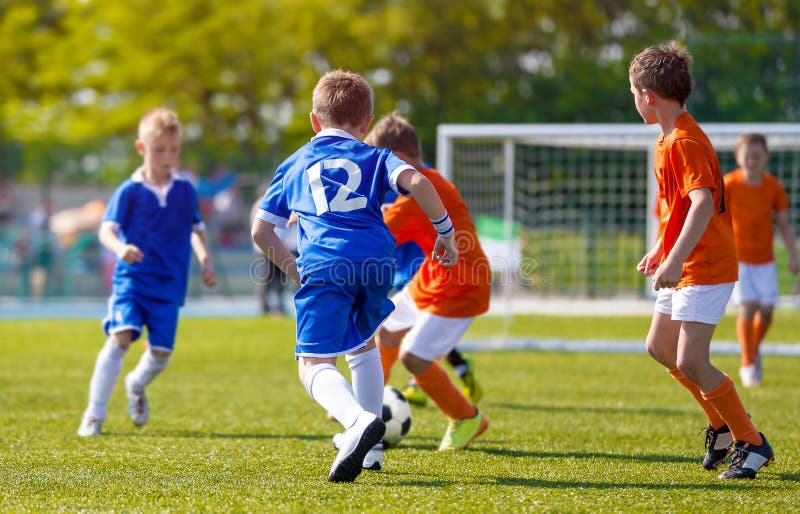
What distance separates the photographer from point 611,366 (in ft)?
→ 29.7

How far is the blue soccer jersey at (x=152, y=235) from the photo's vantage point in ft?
18.2

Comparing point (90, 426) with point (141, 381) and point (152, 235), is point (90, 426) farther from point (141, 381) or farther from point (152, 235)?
point (152, 235)

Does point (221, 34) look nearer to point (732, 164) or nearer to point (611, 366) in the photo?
point (732, 164)

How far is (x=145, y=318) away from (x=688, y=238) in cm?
311

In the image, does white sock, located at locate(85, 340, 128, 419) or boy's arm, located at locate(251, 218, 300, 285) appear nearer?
boy's arm, located at locate(251, 218, 300, 285)

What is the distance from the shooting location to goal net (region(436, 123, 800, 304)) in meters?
12.0

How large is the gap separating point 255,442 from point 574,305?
382 inches

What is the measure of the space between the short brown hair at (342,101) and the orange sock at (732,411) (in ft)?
6.06

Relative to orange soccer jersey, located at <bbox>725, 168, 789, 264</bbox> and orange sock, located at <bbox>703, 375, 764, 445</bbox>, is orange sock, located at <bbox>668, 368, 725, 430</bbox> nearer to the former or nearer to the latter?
orange sock, located at <bbox>703, 375, 764, 445</bbox>

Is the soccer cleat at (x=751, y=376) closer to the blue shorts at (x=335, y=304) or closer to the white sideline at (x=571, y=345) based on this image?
the white sideline at (x=571, y=345)

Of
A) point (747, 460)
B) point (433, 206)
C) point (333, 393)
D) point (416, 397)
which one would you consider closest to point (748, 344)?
point (416, 397)

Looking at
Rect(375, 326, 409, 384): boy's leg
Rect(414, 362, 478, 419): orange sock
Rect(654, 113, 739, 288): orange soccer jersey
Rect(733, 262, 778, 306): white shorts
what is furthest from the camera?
Rect(733, 262, 778, 306): white shorts

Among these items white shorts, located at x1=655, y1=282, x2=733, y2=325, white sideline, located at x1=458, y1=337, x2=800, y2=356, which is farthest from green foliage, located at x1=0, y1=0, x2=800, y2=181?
white shorts, located at x1=655, y1=282, x2=733, y2=325

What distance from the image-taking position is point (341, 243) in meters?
3.84
